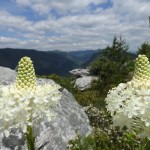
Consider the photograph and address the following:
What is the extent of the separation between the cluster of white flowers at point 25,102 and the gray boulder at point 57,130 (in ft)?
12.8

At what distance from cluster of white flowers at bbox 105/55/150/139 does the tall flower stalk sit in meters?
0.70

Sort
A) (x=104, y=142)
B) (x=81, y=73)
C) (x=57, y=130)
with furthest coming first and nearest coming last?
(x=81, y=73)
(x=57, y=130)
(x=104, y=142)

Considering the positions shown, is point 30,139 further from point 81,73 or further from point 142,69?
point 81,73

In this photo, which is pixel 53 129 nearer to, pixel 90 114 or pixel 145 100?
pixel 145 100

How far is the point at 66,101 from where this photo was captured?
12625 mm

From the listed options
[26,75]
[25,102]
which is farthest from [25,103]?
[26,75]

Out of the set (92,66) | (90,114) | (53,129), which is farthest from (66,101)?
(92,66)

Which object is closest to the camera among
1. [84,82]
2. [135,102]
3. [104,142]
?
[135,102]

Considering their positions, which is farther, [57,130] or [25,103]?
[57,130]

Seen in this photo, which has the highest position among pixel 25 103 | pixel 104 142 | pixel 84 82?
pixel 25 103

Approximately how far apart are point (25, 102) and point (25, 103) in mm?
15

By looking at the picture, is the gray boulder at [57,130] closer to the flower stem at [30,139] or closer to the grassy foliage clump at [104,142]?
the grassy foliage clump at [104,142]

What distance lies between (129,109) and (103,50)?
5714 centimetres

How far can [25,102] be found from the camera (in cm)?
452
